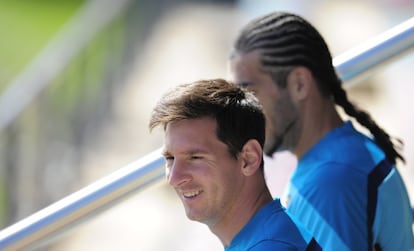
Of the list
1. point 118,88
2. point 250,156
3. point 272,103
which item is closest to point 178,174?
point 250,156

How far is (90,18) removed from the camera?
9.91m

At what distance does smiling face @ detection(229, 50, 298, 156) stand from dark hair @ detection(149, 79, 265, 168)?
0.57 m

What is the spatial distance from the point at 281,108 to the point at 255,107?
0.58m

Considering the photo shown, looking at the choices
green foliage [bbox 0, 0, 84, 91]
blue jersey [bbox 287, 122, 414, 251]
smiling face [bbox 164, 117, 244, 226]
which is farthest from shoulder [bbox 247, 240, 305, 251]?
green foliage [bbox 0, 0, 84, 91]

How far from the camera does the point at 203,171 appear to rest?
215cm

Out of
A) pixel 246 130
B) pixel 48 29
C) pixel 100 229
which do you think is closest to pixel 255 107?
pixel 246 130

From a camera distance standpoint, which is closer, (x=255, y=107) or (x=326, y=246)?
(x=255, y=107)

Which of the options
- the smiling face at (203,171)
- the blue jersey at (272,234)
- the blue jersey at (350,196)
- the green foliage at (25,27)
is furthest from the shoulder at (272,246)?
the green foliage at (25,27)

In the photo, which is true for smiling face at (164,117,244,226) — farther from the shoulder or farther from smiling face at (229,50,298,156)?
smiling face at (229,50,298,156)

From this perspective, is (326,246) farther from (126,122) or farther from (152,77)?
(152,77)

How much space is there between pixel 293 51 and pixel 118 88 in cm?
730

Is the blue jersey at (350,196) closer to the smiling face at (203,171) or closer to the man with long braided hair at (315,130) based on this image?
the man with long braided hair at (315,130)

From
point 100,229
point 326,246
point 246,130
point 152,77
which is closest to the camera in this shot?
point 246,130

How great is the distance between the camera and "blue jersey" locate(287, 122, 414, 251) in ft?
8.12
